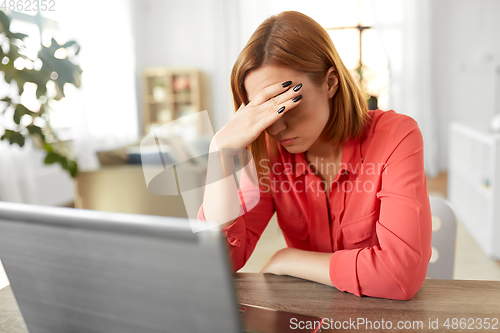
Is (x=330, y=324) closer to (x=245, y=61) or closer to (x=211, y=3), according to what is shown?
(x=245, y=61)

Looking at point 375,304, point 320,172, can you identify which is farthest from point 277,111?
point 375,304

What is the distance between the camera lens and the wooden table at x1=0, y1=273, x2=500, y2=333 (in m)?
0.57

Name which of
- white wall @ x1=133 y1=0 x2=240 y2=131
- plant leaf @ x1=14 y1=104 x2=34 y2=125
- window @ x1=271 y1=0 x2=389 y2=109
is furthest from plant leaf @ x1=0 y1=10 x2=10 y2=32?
white wall @ x1=133 y1=0 x2=240 y2=131

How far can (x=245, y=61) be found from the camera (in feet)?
2.67

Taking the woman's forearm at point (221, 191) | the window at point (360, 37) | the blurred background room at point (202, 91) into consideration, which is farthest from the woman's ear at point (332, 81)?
the window at point (360, 37)

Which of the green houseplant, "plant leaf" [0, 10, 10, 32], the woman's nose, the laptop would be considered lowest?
the laptop

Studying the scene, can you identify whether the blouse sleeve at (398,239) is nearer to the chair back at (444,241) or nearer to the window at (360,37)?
the chair back at (444,241)

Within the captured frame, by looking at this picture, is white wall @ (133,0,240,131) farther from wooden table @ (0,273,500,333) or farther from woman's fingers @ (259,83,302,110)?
wooden table @ (0,273,500,333)

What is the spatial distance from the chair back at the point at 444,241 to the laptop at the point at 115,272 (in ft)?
2.54

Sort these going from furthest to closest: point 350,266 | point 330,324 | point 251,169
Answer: point 251,169 < point 350,266 < point 330,324

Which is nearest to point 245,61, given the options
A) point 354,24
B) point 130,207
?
point 130,207

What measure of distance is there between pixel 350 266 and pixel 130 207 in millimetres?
2368

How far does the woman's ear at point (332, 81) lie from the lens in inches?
33.3

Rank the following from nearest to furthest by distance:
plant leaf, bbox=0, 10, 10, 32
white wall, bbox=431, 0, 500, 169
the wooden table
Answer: the wooden table, plant leaf, bbox=0, 10, 10, 32, white wall, bbox=431, 0, 500, 169
